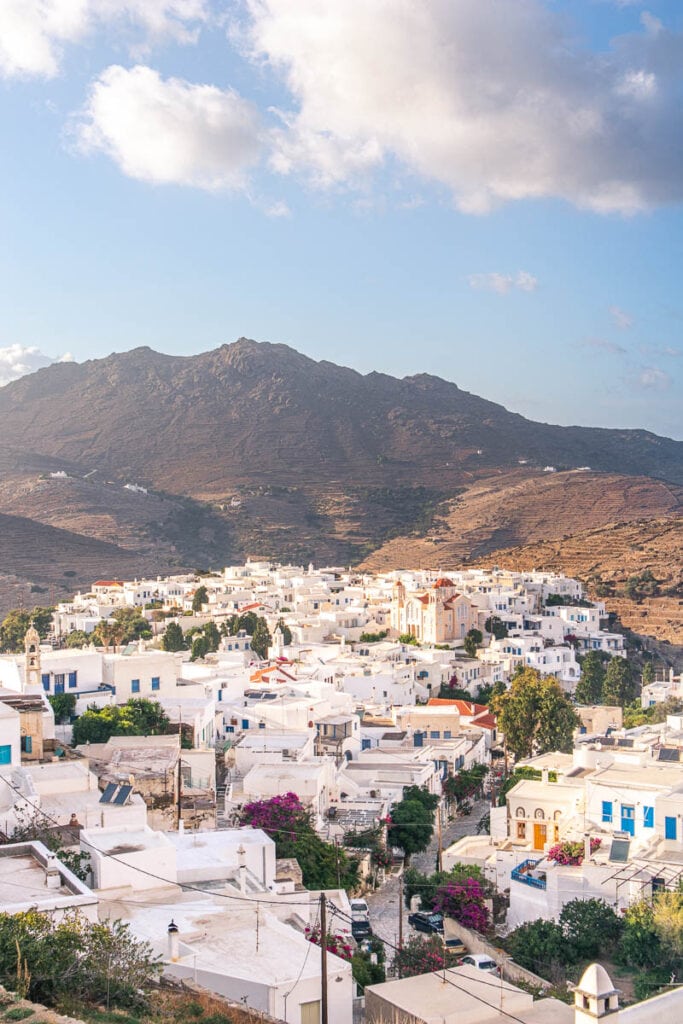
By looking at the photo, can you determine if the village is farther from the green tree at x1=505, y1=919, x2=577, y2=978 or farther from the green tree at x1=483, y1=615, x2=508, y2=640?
the green tree at x1=483, y1=615, x2=508, y2=640

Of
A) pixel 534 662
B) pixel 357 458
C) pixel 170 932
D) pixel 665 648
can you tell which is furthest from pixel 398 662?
pixel 357 458

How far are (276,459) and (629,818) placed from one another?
413 ft

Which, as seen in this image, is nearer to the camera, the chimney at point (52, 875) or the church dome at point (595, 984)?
the church dome at point (595, 984)

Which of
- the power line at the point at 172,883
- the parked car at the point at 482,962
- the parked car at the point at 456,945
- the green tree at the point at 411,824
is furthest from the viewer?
the green tree at the point at 411,824

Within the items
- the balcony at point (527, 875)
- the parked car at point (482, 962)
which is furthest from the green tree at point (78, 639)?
the parked car at point (482, 962)

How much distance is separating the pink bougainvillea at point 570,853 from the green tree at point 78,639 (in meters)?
22.3

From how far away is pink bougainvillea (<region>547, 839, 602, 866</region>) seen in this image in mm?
16438

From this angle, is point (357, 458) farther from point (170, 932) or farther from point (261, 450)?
point (170, 932)

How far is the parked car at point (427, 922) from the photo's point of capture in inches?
611

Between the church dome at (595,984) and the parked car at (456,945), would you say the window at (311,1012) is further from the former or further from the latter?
the parked car at (456,945)

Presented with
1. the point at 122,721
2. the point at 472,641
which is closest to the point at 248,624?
the point at 472,641

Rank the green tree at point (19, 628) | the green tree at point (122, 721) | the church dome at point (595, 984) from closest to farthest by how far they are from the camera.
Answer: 1. the church dome at point (595, 984)
2. the green tree at point (122, 721)
3. the green tree at point (19, 628)

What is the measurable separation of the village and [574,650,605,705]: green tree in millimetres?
142

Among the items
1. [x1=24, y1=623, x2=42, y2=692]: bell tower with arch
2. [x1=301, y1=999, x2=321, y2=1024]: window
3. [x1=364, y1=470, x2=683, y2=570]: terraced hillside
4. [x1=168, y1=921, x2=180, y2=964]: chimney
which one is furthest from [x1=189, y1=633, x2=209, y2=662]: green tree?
[x1=364, y1=470, x2=683, y2=570]: terraced hillside
